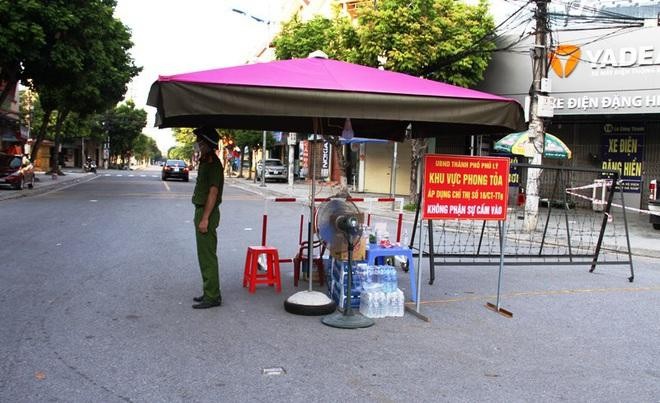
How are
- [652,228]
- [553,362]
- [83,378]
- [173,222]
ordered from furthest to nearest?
[652,228] < [173,222] < [553,362] < [83,378]

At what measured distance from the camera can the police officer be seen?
6.36 meters

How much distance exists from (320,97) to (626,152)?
2001 centimetres

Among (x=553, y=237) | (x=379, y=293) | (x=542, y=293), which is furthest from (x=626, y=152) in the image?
A: (x=379, y=293)

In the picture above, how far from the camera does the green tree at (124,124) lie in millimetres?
81250

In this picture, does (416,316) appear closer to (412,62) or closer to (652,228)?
(652,228)

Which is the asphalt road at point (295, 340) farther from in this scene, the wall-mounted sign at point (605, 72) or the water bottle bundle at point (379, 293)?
the wall-mounted sign at point (605, 72)

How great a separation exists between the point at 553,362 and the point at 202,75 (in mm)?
4035

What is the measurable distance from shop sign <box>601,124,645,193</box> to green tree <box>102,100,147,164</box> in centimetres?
6930

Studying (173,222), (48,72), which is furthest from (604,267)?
(48,72)

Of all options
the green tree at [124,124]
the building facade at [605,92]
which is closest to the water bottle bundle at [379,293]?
the building facade at [605,92]

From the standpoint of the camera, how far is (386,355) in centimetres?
515

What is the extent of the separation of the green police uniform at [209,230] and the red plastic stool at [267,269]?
0.86 metres

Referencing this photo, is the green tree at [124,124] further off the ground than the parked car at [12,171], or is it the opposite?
the green tree at [124,124]

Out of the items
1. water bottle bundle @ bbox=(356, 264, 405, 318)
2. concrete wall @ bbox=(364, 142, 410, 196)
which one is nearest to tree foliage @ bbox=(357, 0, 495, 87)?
concrete wall @ bbox=(364, 142, 410, 196)
